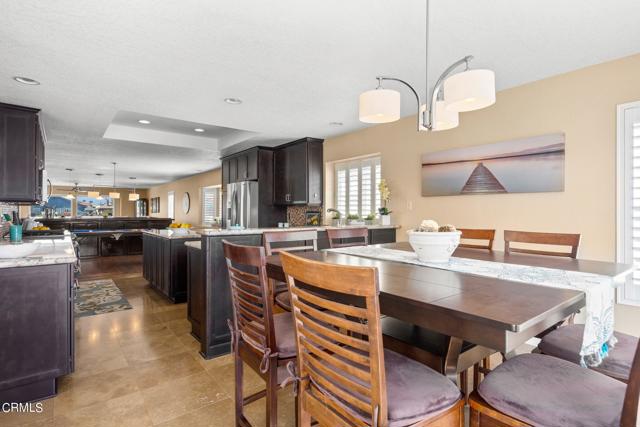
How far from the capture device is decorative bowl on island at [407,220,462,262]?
5.76 ft

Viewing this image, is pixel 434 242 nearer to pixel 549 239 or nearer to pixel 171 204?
pixel 549 239

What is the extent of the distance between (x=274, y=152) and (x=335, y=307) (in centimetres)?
518

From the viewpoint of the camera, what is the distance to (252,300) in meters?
1.52

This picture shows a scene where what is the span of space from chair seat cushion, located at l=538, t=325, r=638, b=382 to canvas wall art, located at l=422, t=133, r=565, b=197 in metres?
1.73

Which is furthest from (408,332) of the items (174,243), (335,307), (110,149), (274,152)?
(110,149)

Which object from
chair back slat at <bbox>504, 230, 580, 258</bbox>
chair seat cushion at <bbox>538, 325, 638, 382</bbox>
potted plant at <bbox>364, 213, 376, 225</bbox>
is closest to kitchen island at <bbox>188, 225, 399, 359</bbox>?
potted plant at <bbox>364, 213, 376, 225</bbox>

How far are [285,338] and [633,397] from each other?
1161 millimetres

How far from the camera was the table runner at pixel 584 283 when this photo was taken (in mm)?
1111

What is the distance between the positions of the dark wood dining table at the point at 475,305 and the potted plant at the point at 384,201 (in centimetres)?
262

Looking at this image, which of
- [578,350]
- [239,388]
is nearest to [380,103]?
[578,350]

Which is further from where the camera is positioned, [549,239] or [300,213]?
[300,213]

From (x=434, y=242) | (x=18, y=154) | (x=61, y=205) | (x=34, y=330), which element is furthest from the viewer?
(x=61, y=205)

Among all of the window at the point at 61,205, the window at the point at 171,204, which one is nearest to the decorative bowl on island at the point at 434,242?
the window at the point at 171,204

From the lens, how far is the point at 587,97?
2748 millimetres
